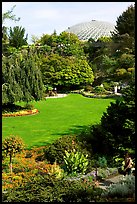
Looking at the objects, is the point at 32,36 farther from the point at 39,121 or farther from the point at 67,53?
the point at 39,121

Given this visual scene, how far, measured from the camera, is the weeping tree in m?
20.2

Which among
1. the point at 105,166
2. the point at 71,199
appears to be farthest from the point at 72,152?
the point at 71,199

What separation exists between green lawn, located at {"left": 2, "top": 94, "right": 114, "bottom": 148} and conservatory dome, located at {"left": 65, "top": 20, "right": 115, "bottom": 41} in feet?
141

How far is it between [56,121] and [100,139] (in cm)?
665

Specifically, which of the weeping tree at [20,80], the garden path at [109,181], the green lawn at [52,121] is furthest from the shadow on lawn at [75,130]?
the garden path at [109,181]

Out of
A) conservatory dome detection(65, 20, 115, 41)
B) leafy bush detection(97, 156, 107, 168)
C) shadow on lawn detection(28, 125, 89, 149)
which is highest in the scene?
conservatory dome detection(65, 20, 115, 41)

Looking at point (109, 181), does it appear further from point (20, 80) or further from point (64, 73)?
point (64, 73)

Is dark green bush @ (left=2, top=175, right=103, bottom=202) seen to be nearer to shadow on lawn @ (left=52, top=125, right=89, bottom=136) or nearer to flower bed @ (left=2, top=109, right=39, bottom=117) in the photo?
shadow on lawn @ (left=52, top=125, right=89, bottom=136)

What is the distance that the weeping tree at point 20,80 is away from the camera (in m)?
20.2

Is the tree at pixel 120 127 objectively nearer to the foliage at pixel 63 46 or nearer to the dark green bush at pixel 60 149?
the dark green bush at pixel 60 149

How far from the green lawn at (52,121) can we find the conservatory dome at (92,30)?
43.1 m

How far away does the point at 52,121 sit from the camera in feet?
58.1

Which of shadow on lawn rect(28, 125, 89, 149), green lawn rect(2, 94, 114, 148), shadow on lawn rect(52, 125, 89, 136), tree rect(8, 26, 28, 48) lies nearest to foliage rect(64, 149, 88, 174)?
shadow on lawn rect(28, 125, 89, 149)

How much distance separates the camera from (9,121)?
60.4 ft
